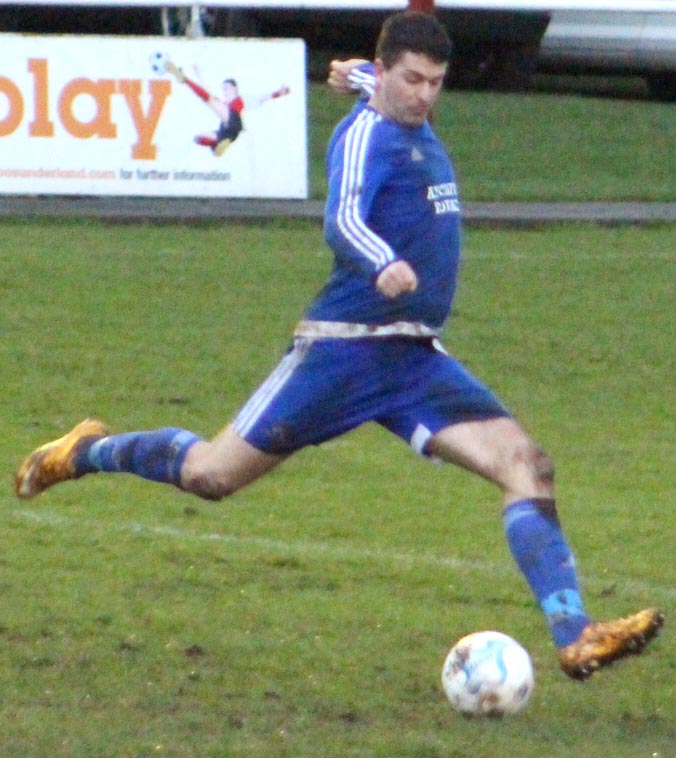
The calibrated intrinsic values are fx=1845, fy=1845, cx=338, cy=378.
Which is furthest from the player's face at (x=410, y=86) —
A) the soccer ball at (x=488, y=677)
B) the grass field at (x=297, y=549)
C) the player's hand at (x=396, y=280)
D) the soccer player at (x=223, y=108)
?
the soccer player at (x=223, y=108)

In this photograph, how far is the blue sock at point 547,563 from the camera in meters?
4.96

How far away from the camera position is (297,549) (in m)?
6.66

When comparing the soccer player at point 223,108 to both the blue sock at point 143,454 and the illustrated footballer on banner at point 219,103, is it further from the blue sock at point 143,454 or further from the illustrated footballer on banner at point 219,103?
the blue sock at point 143,454

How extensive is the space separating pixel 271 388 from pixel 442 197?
74 cm

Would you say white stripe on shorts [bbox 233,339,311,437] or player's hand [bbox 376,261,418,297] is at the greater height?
player's hand [bbox 376,261,418,297]

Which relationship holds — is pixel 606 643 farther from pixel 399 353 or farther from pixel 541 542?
pixel 399 353

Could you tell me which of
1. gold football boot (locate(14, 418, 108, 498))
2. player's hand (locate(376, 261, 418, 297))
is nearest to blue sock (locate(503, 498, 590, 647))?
player's hand (locate(376, 261, 418, 297))


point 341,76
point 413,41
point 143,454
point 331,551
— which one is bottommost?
point 331,551

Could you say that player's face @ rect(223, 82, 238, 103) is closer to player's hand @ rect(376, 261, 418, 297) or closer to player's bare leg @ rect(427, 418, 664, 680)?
player's bare leg @ rect(427, 418, 664, 680)

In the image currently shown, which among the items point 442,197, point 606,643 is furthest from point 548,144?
point 606,643

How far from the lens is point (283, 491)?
7578 mm

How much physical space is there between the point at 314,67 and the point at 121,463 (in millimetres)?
18460

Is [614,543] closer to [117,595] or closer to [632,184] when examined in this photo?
[117,595]

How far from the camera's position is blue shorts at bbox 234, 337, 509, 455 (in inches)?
208
